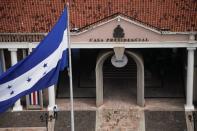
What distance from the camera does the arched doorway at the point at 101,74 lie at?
49.8m

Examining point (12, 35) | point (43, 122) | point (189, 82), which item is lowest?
point (43, 122)

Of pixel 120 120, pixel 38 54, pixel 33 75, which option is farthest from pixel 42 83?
pixel 120 120

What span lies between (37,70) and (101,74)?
1904cm

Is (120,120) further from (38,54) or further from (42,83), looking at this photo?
(38,54)

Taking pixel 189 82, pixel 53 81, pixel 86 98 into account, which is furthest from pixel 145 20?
pixel 53 81

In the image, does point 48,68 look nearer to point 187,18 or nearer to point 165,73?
point 187,18

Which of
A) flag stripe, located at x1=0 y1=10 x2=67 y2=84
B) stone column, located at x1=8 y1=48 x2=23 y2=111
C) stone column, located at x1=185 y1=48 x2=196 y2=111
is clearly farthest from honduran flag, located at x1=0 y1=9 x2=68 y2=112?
stone column, located at x1=185 y1=48 x2=196 y2=111

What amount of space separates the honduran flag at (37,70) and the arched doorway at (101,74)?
17.3 meters

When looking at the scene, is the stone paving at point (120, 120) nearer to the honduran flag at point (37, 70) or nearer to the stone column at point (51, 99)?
the stone column at point (51, 99)

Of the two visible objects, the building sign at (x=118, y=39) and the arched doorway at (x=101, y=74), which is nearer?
the building sign at (x=118, y=39)

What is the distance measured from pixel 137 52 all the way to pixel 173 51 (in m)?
11.3

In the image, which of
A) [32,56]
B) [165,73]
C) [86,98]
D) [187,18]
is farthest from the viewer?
[165,73]

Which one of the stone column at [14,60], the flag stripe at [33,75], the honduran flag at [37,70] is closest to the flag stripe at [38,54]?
the honduran flag at [37,70]

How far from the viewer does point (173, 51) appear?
60.3 metres
